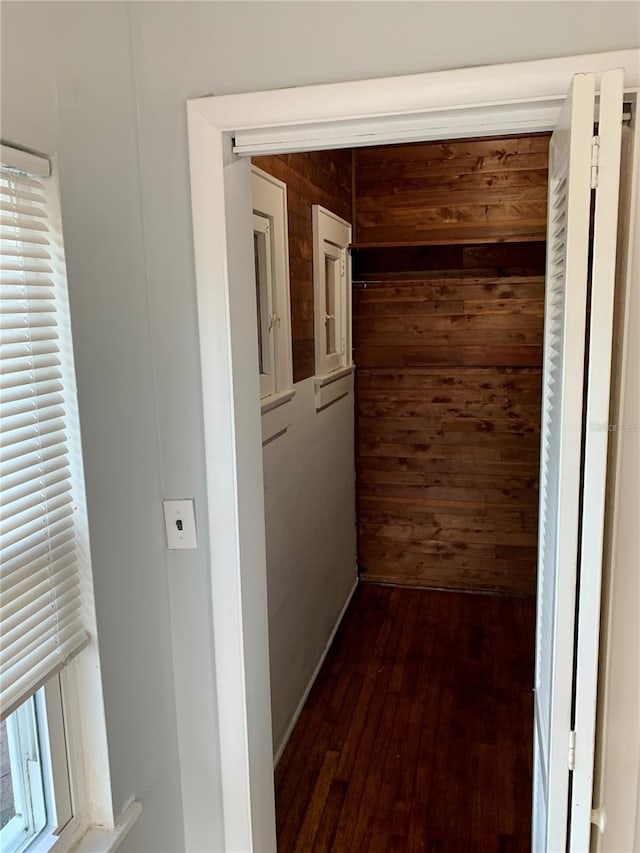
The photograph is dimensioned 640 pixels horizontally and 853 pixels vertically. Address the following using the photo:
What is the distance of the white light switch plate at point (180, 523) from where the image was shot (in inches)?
58.2

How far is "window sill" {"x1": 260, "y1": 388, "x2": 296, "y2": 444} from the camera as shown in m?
2.18

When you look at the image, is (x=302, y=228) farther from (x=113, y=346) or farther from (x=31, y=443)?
(x=31, y=443)

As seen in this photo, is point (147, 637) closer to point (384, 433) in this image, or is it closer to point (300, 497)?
point (300, 497)

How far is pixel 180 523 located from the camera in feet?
4.87

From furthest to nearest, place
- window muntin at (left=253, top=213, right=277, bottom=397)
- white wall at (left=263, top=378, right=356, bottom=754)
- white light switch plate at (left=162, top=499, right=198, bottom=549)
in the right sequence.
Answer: white wall at (left=263, top=378, right=356, bottom=754)
window muntin at (left=253, top=213, right=277, bottom=397)
white light switch plate at (left=162, top=499, right=198, bottom=549)

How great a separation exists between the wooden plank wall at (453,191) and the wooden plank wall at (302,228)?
1.76ft

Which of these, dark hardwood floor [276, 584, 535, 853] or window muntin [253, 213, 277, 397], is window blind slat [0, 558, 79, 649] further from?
dark hardwood floor [276, 584, 535, 853]

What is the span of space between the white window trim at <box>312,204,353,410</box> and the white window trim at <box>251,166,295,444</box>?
1.48 feet

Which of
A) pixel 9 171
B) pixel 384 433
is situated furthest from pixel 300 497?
pixel 9 171

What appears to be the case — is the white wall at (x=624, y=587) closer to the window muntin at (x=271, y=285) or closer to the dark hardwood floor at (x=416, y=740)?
the dark hardwood floor at (x=416, y=740)

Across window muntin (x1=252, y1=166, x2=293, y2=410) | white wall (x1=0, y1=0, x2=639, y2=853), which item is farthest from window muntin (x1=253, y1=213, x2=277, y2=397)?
white wall (x1=0, y1=0, x2=639, y2=853)

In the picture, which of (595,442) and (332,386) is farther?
(332,386)

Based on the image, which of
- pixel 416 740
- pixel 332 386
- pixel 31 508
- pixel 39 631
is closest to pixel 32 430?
pixel 31 508

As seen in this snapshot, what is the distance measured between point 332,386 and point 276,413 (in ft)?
3.03
